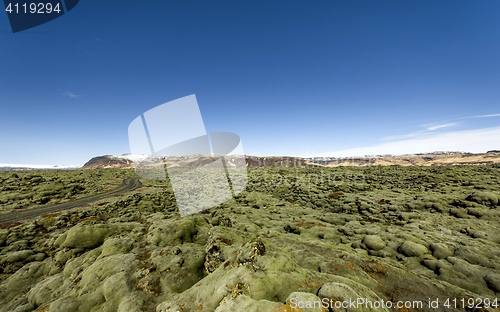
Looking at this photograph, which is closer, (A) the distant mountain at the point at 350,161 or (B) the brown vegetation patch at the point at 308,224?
(B) the brown vegetation patch at the point at 308,224

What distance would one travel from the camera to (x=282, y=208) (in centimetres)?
1830

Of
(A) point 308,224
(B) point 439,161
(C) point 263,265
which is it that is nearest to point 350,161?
(B) point 439,161

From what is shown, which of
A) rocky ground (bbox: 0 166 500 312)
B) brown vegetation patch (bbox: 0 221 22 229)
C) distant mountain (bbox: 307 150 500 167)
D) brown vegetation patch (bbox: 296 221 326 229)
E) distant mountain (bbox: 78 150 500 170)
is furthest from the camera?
distant mountain (bbox: 78 150 500 170)

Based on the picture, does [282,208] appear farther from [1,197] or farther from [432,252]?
[1,197]

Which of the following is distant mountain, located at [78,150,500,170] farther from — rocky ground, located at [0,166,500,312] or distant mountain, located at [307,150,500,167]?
rocky ground, located at [0,166,500,312]

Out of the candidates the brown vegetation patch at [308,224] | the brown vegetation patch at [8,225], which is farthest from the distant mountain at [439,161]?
the brown vegetation patch at [8,225]

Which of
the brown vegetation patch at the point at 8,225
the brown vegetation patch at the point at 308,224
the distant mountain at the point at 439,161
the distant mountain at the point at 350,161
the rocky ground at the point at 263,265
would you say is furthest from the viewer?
the distant mountain at the point at 350,161

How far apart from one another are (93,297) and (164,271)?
6.93 ft

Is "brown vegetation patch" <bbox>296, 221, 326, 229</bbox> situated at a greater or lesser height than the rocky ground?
lesser

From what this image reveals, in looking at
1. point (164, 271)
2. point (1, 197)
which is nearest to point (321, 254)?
point (164, 271)

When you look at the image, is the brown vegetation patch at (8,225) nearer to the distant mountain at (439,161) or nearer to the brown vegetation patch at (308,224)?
the brown vegetation patch at (308,224)

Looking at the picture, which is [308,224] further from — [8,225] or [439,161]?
[439,161]

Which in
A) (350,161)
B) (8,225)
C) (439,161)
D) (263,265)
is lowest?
(439,161)

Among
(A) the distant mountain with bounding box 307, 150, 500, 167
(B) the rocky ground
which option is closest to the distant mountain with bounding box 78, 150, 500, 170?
(A) the distant mountain with bounding box 307, 150, 500, 167
